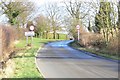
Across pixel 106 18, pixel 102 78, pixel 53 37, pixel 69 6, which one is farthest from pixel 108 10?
pixel 53 37

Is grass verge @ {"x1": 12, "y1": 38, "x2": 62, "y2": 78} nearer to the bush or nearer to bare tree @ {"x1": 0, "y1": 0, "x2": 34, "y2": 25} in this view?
the bush

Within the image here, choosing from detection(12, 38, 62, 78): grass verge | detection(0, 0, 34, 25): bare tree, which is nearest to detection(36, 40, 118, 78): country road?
detection(12, 38, 62, 78): grass verge

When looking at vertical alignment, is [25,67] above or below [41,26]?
below

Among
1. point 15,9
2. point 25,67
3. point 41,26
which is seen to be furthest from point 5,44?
point 41,26

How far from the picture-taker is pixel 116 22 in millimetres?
40688

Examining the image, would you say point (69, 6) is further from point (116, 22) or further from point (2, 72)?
point (2, 72)

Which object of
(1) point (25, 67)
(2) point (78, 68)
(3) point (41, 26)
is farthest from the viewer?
(3) point (41, 26)

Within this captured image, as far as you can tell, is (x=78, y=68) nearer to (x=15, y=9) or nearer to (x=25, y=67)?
(x=25, y=67)

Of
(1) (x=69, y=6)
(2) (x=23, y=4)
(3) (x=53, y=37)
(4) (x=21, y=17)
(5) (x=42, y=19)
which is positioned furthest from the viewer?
(3) (x=53, y=37)

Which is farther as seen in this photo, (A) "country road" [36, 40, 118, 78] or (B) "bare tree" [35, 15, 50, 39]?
(B) "bare tree" [35, 15, 50, 39]

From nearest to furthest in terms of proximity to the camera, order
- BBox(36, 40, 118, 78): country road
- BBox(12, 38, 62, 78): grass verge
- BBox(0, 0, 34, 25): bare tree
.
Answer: BBox(12, 38, 62, 78): grass verge < BBox(36, 40, 118, 78): country road < BBox(0, 0, 34, 25): bare tree

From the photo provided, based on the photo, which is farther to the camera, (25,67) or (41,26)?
(41,26)

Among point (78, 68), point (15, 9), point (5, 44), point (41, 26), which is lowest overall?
point (78, 68)

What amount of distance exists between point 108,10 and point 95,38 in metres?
5.35
